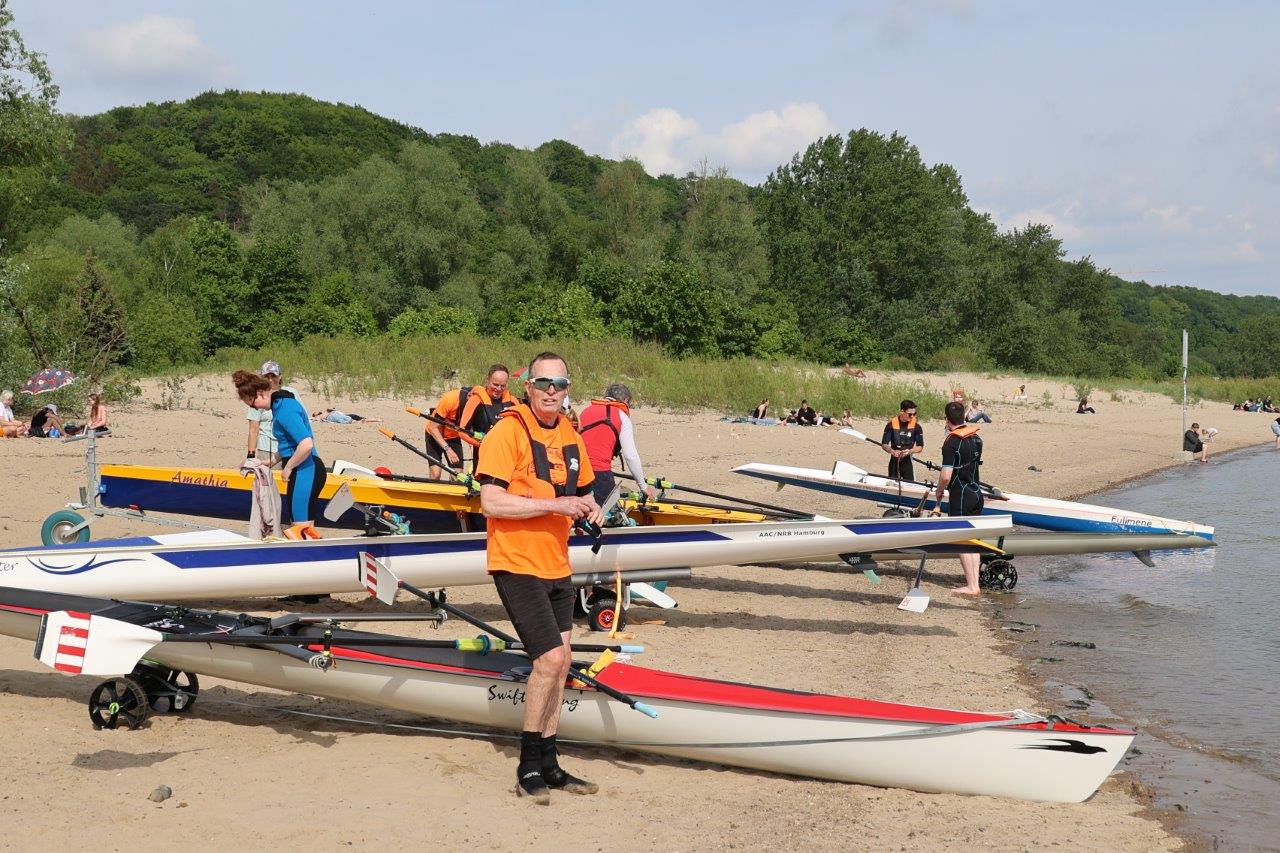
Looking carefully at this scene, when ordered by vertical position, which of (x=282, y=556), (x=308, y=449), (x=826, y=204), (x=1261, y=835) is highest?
(x=826, y=204)

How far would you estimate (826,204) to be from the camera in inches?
2397

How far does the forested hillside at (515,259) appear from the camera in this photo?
32.3 meters

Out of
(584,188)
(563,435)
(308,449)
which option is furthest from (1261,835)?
(584,188)

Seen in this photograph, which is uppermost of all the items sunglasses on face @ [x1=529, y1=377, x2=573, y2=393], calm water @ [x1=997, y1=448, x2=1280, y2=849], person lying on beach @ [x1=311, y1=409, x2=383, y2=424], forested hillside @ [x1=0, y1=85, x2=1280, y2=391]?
forested hillside @ [x1=0, y1=85, x2=1280, y2=391]

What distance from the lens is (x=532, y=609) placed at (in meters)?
4.36

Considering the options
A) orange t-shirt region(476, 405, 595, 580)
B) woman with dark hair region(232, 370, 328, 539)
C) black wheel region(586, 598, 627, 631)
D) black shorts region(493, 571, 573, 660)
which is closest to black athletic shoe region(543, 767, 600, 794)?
black shorts region(493, 571, 573, 660)

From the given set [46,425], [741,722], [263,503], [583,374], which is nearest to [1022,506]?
[741,722]

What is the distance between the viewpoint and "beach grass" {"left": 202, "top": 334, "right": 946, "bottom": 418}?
74.4ft

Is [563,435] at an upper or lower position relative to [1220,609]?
upper

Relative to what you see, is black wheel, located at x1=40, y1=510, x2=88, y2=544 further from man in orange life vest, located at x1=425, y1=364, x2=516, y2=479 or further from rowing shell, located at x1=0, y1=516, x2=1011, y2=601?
man in orange life vest, located at x1=425, y1=364, x2=516, y2=479

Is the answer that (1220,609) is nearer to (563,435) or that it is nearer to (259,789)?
(563,435)

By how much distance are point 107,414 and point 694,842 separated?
16.2 meters

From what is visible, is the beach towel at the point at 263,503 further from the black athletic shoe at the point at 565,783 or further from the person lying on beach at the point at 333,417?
the person lying on beach at the point at 333,417

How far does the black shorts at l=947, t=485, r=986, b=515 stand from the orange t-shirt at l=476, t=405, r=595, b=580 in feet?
18.8
